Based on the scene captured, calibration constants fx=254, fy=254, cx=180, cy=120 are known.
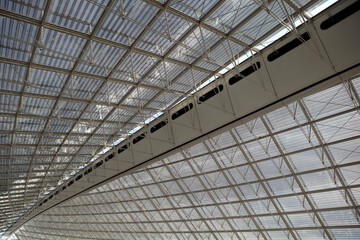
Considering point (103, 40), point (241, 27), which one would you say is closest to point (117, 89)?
point (103, 40)

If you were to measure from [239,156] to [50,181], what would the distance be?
106ft

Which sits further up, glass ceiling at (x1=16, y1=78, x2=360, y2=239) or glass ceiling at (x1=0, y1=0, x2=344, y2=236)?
glass ceiling at (x1=0, y1=0, x2=344, y2=236)

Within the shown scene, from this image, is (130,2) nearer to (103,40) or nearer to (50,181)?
(103,40)

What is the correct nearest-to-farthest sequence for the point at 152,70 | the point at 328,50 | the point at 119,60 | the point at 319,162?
the point at 328,50
the point at 119,60
the point at 152,70
the point at 319,162

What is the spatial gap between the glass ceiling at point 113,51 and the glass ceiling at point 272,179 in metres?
5.66

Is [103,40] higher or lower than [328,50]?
higher

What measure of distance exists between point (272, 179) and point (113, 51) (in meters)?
16.2

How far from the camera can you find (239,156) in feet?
72.0

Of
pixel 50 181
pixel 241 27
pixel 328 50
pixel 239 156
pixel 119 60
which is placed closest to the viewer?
pixel 328 50

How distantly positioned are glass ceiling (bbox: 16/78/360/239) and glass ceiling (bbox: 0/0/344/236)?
566 cm

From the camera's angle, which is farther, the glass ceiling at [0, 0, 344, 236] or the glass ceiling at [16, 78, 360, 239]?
the glass ceiling at [16, 78, 360, 239]

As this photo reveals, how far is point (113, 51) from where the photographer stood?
52.3 feet

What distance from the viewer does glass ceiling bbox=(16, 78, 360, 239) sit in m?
17.3

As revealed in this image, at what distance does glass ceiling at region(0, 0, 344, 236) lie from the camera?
43.3ft
